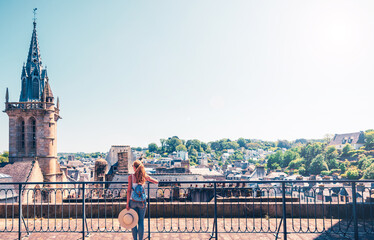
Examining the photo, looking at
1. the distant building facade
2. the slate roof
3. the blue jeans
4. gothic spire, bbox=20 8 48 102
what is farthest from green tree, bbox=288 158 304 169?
the blue jeans

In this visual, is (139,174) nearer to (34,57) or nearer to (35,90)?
(35,90)

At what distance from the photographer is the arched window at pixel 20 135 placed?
4278cm

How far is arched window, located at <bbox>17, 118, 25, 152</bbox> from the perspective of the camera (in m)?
42.8

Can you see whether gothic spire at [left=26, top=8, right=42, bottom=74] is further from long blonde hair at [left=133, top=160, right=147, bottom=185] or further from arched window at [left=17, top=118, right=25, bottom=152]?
long blonde hair at [left=133, top=160, right=147, bottom=185]

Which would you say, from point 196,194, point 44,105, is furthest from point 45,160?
point 196,194

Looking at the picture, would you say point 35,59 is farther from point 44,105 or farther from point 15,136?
point 15,136

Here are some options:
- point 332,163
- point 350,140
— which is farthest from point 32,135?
point 350,140

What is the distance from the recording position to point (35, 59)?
45969 mm

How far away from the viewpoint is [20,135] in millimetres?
42938

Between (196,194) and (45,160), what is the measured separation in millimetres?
32981

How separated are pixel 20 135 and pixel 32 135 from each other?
171cm

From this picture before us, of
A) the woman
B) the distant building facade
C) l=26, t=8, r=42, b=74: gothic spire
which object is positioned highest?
l=26, t=8, r=42, b=74: gothic spire

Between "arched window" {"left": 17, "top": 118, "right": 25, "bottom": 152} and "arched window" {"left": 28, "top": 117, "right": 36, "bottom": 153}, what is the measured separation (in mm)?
1060

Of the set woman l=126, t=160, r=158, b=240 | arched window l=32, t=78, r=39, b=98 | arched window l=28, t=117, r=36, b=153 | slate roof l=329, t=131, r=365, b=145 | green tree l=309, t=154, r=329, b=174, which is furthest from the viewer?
slate roof l=329, t=131, r=365, b=145
